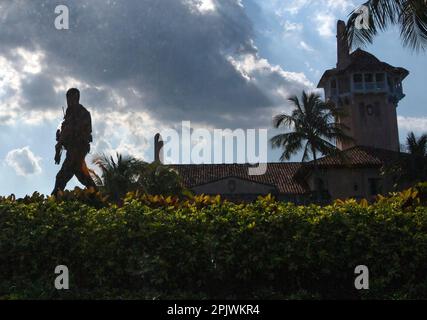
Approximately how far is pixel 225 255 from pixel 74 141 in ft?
18.7

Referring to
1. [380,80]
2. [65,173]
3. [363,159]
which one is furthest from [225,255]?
[380,80]

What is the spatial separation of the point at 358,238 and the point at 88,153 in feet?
22.2

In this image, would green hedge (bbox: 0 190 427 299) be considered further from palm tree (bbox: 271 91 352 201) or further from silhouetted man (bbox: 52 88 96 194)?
palm tree (bbox: 271 91 352 201)

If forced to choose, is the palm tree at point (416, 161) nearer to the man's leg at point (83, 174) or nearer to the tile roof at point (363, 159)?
the tile roof at point (363, 159)

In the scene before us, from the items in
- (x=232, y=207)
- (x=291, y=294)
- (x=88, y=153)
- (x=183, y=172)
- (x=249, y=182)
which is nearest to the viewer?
(x=291, y=294)

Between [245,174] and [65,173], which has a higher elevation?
[245,174]

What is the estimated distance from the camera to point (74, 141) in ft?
37.7

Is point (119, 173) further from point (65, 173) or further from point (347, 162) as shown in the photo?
point (347, 162)

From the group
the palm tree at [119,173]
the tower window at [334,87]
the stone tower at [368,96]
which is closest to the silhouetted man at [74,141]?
the palm tree at [119,173]

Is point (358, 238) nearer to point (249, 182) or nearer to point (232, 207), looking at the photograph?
point (232, 207)

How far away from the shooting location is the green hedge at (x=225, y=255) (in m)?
7.14

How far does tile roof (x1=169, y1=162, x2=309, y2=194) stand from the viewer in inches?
1640
